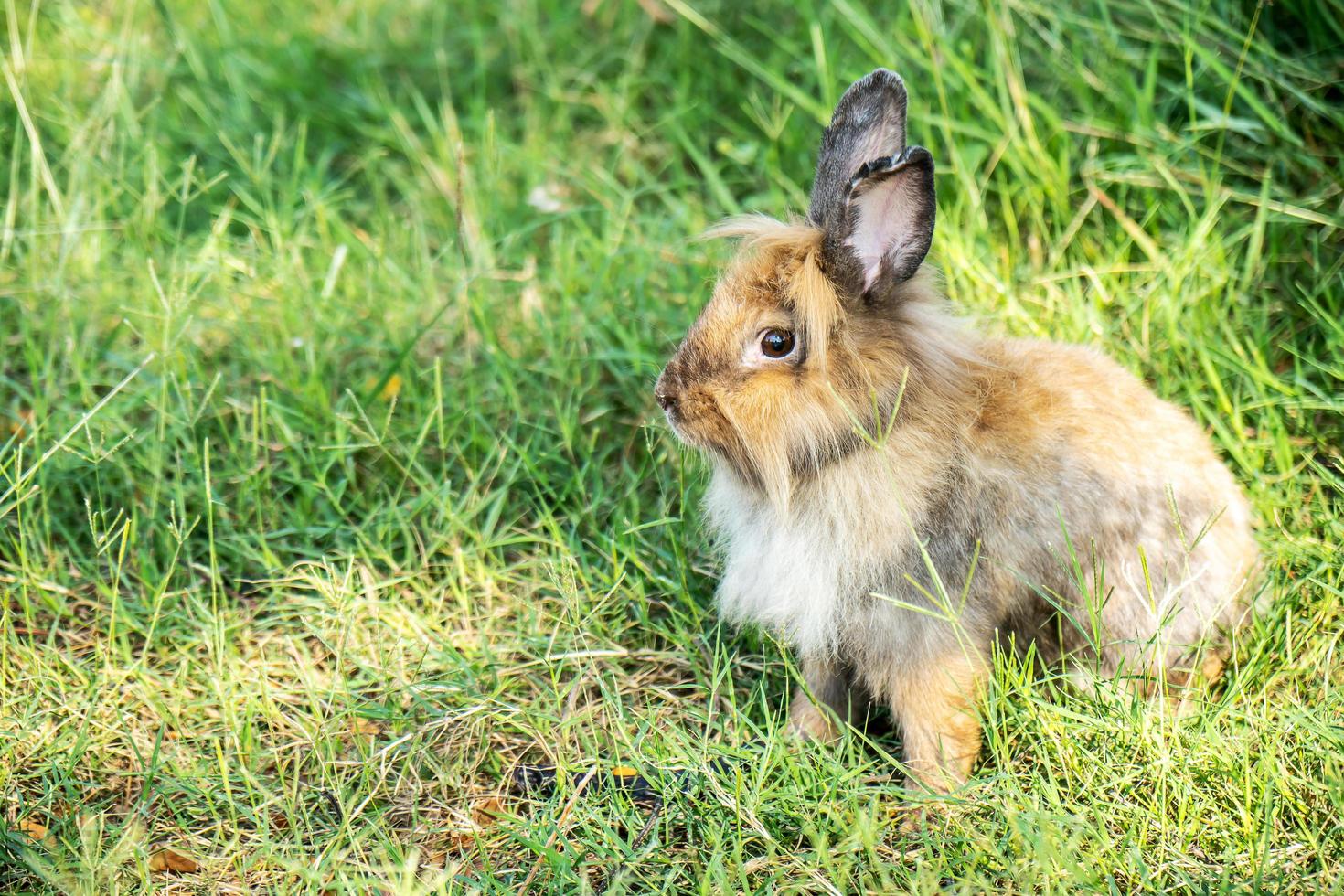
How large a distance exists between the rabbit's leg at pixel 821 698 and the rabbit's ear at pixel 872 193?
2.84 ft

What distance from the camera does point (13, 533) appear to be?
3.43 m

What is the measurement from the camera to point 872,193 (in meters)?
2.72

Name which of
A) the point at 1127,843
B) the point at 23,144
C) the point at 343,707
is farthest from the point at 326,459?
the point at 1127,843

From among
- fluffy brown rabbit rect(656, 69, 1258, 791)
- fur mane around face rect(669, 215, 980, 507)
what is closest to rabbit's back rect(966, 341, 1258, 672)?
fluffy brown rabbit rect(656, 69, 1258, 791)

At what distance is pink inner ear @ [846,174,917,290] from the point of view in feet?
8.89

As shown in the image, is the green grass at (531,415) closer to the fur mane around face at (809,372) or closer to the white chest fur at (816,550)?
the white chest fur at (816,550)

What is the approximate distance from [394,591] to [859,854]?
140 cm

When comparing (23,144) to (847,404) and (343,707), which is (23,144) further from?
(847,404)

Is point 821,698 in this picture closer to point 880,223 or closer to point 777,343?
point 777,343

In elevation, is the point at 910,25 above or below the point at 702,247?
above

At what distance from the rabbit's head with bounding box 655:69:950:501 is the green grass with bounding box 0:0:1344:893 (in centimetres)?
35

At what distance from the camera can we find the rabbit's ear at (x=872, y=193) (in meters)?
2.69

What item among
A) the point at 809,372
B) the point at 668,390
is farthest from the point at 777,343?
the point at 668,390

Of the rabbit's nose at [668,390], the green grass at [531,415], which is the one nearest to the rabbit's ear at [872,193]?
the green grass at [531,415]
